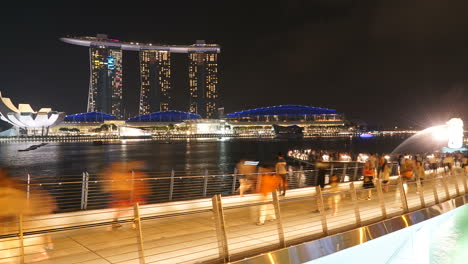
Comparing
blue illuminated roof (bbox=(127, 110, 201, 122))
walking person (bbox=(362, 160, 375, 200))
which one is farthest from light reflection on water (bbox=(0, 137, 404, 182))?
blue illuminated roof (bbox=(127, 110, 201, 122))

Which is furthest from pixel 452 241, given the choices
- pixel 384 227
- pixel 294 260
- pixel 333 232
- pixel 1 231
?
pixel 1 231

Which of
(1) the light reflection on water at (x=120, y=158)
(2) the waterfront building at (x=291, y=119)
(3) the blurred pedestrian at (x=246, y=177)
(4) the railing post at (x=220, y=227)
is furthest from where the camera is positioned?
(2) the waterfront building at (x=291, y=119)

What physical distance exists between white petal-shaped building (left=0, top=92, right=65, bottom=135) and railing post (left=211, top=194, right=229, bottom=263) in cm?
11734

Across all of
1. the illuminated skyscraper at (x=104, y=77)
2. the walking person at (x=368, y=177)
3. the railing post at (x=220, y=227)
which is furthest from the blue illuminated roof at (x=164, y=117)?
the railing post at (x=220, y=227)

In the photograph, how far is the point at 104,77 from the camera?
7215 inches

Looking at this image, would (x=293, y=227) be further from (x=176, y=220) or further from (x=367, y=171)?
(x=367, y=171)

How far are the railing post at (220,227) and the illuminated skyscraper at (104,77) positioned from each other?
188888 millimetres

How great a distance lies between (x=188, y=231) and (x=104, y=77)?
631ft

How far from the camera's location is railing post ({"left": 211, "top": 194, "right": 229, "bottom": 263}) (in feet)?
12.0

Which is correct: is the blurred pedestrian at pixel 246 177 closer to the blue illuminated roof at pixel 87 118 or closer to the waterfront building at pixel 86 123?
the waterfront building at pixel 86 123

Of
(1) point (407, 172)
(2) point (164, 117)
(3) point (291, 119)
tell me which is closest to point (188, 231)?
(1) point (407, 172)

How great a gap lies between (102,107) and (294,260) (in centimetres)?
19303

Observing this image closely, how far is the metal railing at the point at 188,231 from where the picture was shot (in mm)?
3676

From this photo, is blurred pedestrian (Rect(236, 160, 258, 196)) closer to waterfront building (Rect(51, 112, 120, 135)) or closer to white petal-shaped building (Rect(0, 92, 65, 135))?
white petal-shaped building (Rect(0, 92, 65, 135))
